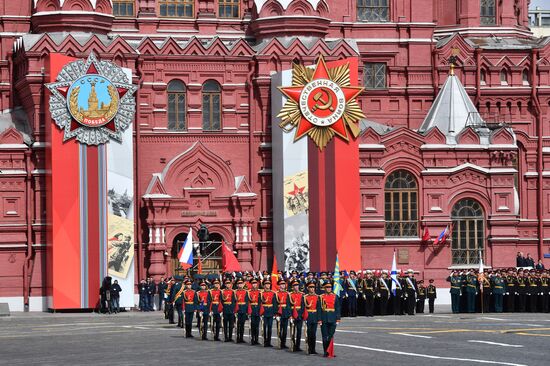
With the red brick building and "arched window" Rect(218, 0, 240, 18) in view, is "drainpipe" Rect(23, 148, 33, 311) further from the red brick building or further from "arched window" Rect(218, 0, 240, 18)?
"arched window" Rect(218, 0, 240, 18)

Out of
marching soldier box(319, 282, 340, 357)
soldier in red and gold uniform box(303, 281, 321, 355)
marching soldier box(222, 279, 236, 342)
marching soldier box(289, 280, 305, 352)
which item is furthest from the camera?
marching soldier box(222, 279, 236, 342)

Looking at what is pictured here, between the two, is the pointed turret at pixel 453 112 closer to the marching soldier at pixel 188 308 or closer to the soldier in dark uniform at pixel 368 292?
the soldier in dark uniform at pixel 368 292

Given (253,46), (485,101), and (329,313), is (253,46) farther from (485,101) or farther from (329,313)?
(329,313)

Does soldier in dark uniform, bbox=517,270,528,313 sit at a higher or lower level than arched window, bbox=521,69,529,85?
lower

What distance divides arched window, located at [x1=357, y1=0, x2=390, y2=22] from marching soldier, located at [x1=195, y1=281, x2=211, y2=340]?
28.0 meters

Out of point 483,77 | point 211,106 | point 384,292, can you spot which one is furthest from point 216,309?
point 483,77

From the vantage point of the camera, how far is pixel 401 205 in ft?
237

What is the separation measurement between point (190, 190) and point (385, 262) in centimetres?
895

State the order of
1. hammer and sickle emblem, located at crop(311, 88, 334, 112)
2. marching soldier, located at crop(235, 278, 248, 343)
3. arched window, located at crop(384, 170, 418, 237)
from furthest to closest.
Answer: arched window, located at crop(384, 170, 418, 237) < hammer and sickle emblem, located at crop(311, 88, 334, 112) < marching soldier, located at crop(235, 278, 248, 343)

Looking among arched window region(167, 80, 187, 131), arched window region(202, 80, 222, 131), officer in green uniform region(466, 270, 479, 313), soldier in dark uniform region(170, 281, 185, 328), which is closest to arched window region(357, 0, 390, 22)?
arched window region(202, 80, 222, 131)

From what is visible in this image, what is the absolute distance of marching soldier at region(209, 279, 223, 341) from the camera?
49.0 m

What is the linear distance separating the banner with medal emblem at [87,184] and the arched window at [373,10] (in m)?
13.1

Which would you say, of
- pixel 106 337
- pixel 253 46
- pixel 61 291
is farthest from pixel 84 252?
pixel 106 337

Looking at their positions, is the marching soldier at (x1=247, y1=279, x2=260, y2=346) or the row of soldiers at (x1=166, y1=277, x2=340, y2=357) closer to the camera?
the row of soldiers at (x1=166, y1=277, x2=340, y2=357)
